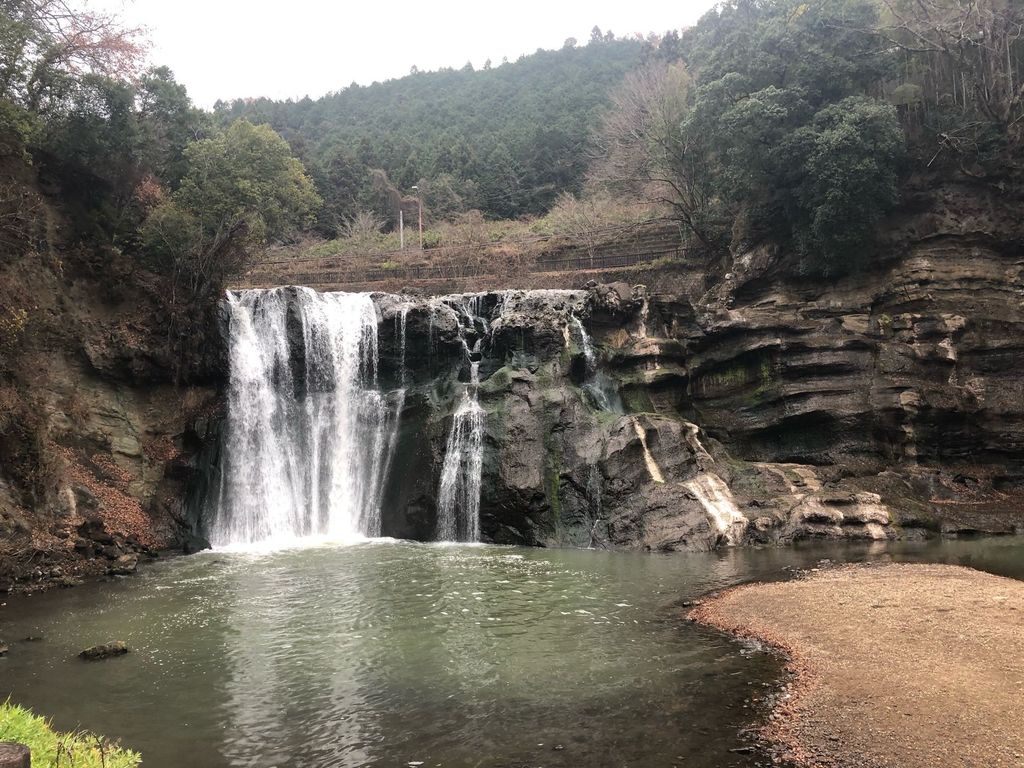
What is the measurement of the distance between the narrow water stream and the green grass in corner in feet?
4.55

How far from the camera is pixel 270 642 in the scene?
1133 centimetres

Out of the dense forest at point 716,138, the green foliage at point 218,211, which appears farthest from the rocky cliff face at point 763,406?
the green foliage at point 218,211

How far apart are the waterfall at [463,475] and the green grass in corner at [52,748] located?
16659mm

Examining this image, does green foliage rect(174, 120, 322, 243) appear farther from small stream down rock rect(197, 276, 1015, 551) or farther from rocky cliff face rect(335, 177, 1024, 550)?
rocky cliff face rect(335, 177, 1024, 550)

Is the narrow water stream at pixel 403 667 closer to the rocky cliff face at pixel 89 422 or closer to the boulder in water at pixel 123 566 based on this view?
the boulder in water at pixel 123 566

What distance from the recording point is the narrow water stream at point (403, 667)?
7398 millimetres

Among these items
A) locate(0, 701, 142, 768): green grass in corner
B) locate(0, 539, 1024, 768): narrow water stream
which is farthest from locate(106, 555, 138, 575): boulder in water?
locate(0, 701, 142, 768): green grass in corner

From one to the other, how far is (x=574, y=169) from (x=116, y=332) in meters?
51.4

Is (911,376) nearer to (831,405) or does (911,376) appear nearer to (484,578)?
(831,405)

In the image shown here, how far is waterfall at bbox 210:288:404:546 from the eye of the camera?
23984 mm

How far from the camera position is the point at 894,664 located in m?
8.84

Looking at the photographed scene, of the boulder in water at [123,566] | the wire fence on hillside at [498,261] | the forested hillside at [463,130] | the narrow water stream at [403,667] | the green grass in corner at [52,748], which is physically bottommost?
the boulder in water at [123,566]

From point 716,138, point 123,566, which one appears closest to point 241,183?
point 123,566

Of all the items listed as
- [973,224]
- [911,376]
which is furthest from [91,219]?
[973,224]
